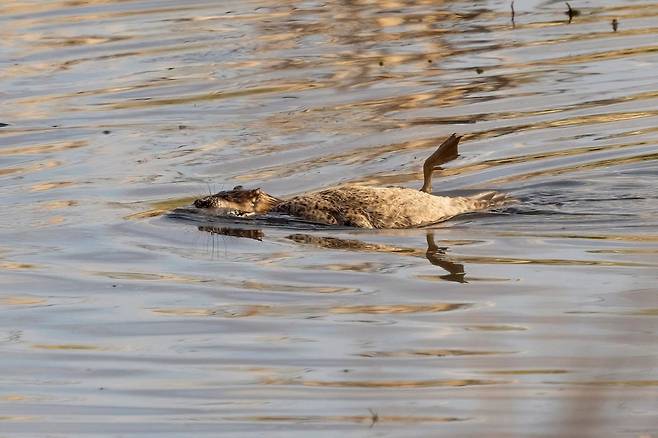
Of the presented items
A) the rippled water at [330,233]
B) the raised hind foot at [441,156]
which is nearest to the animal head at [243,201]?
the rippled water at [330,233]

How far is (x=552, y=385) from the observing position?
6586 millimetres

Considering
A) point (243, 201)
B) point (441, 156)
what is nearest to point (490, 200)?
point (441, 156)

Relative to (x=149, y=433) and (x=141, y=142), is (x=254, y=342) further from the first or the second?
(x=141, y=142)

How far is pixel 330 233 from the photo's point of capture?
9.75 metres

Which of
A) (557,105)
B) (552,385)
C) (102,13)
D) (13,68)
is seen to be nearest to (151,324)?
(552,385)

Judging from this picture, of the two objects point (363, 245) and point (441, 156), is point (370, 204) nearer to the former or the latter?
point (363, 245)

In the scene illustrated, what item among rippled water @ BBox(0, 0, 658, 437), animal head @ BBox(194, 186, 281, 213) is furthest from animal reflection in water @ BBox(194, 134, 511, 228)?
rippled water @ BBox(0, 0, 658, 437)

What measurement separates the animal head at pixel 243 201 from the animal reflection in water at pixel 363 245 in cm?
14

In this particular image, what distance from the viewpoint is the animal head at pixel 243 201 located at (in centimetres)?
1002

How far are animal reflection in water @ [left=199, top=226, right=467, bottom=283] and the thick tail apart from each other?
49 centimetres

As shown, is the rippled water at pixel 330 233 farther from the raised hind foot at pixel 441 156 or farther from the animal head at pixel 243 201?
the raised hind foot at pixel 441 156

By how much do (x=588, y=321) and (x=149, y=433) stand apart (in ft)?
7.38

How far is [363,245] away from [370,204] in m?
0.39

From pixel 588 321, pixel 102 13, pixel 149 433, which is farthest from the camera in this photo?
pixel 102 13
